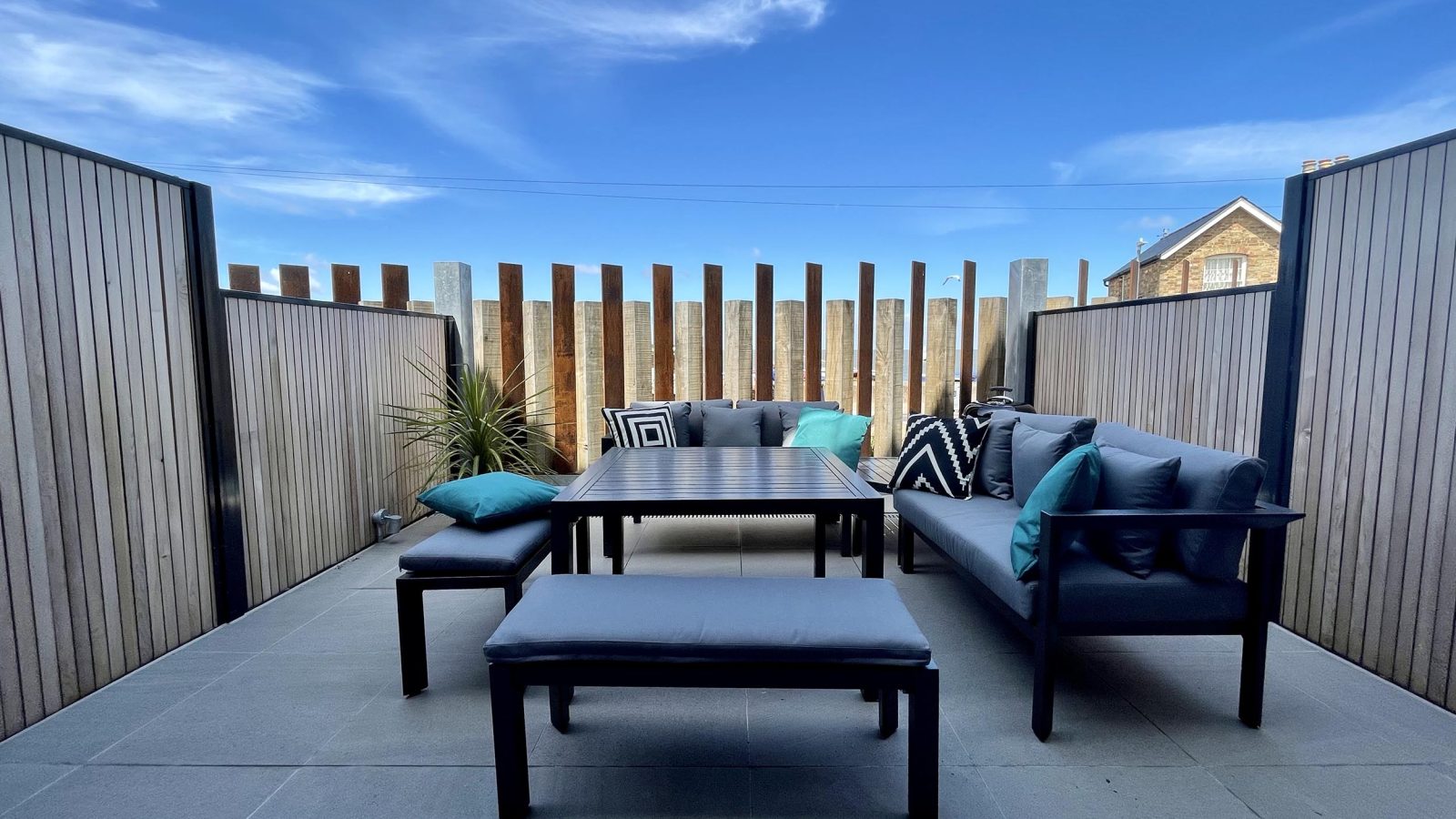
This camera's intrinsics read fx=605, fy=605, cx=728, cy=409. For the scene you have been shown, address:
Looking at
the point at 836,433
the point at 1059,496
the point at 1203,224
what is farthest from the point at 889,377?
the point at 1203,224

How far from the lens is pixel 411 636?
6.28 ft

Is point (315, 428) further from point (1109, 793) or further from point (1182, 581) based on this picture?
point (1182, 581)

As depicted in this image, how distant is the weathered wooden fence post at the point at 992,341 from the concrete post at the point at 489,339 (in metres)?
3.85

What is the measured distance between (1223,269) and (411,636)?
16.5 meters

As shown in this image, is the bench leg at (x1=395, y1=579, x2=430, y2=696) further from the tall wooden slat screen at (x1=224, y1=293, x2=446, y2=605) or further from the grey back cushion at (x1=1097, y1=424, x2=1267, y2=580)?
the grey back cushion at (x1=1097, y1=424, x2=1267, y2=580)

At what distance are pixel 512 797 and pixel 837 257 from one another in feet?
13.4

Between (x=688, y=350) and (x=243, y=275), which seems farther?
(x=688, y=350)

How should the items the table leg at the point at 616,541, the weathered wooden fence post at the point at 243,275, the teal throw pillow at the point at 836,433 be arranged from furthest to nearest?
1. the weathered wooden fence post at the point at 243,275
2. the teal throw pillow at the point at 836,433
3. the table leg at the point at 616,541

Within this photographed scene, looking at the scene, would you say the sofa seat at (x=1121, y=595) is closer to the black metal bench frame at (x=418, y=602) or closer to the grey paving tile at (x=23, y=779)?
the black metal bench frame at (x=418, y=602)

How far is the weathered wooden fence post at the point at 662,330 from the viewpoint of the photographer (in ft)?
15.6

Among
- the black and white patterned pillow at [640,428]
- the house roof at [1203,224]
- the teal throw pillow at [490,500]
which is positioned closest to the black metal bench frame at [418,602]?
the teal throw pillow at [490,500]

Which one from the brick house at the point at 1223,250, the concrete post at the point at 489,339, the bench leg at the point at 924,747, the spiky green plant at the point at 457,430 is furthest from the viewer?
the brick house at the point at 1223,250

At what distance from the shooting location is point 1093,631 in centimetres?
175

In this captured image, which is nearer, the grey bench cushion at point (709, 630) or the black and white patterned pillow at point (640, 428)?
the grey bench cushion at point (709, 630)
